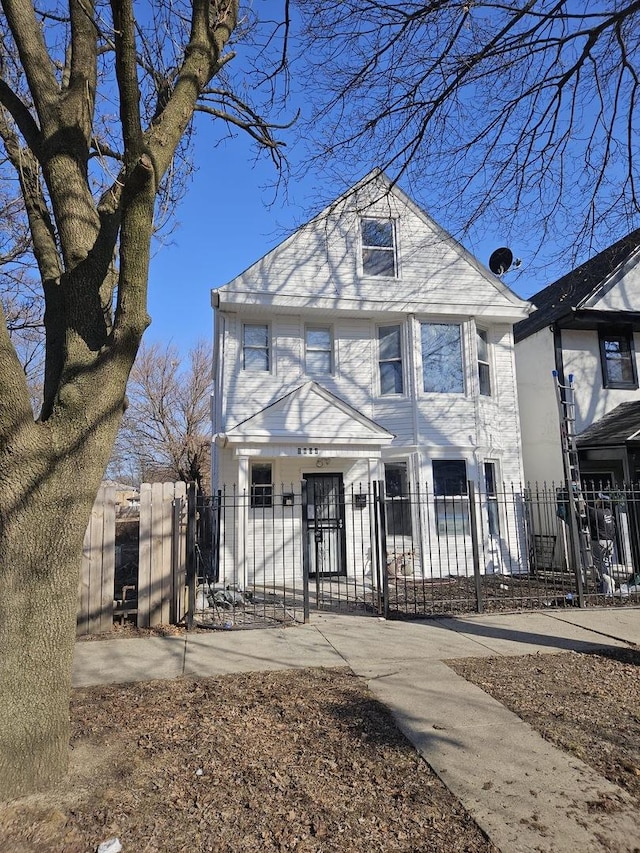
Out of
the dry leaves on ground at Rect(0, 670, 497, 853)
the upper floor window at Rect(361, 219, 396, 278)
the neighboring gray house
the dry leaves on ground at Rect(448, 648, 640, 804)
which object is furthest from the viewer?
the neighboring gray house

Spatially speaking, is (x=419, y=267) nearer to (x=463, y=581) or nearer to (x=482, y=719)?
(x=463, y=581)

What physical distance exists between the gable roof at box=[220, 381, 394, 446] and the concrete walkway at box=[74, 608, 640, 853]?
396 centimetres

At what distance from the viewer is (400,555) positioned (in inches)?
464

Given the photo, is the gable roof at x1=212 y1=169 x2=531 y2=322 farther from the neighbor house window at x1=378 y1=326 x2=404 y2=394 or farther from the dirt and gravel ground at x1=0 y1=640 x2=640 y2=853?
the dirt and gravel ground at x1=0 y1=640 x2=640 y2=853

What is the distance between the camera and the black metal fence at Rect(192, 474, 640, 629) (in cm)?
870

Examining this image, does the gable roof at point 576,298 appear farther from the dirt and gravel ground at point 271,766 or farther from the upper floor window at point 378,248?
the dirt and gravel ground at point 271,766

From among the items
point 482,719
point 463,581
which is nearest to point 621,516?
point 463,581

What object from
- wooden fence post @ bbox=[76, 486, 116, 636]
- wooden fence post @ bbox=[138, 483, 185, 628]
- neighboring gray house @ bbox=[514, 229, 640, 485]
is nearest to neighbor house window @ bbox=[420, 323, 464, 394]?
neighboring gray house @ bbox=[514, 229, 640, 485]

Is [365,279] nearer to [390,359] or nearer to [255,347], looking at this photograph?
[390,359]

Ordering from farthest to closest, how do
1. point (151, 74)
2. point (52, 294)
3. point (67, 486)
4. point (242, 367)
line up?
1. point (242, 367)
2. point (151, 74)
3. point (52, 294)
4. point (67, 486)

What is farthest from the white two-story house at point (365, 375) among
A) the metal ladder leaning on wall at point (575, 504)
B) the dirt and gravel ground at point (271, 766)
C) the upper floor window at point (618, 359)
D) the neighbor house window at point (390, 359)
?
the dirt and gravel ground at point (271, 766)

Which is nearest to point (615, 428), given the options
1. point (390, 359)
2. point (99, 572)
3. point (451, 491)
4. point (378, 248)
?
point (451, 491)

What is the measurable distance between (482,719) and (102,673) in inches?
145

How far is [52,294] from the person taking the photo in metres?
4.07
